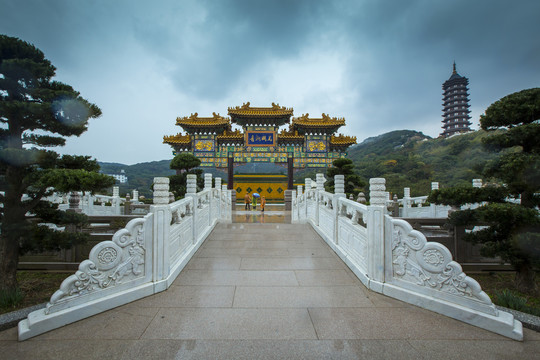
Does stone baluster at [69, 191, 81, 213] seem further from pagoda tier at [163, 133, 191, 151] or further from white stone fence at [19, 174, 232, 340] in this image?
pagoda tier at [163, 133, 191, 151]

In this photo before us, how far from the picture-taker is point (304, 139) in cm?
1850

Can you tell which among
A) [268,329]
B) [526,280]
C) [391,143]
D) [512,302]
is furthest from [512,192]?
[391,143]

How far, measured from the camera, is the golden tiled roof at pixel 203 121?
18.0 m

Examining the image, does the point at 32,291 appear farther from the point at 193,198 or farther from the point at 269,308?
the point at 269,308

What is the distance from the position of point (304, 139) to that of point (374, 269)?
15.5 m

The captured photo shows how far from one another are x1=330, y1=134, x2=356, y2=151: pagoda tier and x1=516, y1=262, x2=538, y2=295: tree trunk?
1460 centimetres

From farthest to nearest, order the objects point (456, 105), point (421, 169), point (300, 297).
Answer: point (456, 105) < point (421, 169) < point (300, 297)

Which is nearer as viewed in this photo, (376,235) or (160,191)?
(376,235)

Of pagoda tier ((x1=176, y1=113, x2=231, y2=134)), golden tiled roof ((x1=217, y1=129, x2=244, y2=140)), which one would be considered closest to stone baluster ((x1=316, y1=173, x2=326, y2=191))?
golden tiled roof ((x1=217, y1=129, x2=244, y2=140))

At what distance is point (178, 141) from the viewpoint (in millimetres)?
18828

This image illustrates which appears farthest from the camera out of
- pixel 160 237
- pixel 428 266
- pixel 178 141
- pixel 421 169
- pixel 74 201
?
pixel 421 169

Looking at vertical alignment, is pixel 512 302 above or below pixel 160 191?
below

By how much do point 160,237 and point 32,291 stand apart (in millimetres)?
2657

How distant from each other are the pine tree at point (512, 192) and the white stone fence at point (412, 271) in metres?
1.34
